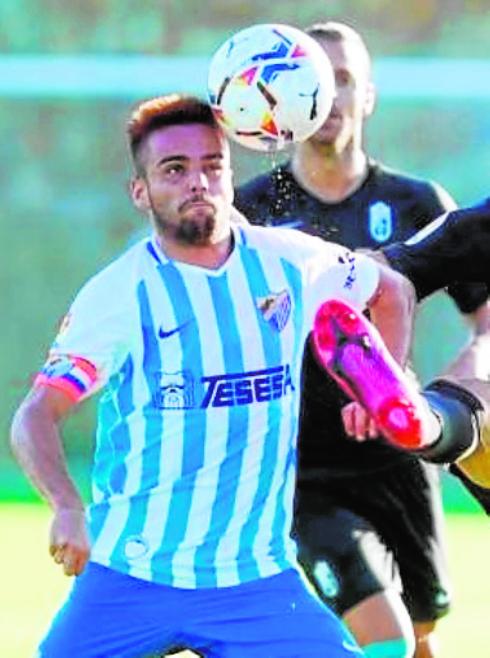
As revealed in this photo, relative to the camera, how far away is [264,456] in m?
5.36

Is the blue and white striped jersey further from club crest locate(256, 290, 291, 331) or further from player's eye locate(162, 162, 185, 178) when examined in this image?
player's eye locate(162, 162, 185, 178)

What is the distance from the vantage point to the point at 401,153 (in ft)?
44.5

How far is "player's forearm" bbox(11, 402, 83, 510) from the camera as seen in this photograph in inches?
196

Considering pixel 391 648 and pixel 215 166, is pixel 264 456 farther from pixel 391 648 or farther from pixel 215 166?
pixel 391 648

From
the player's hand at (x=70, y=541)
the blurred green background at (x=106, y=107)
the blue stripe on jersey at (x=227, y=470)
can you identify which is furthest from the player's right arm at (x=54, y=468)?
the blurred green background at (x=106, y=107)

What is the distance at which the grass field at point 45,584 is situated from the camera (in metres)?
8.36

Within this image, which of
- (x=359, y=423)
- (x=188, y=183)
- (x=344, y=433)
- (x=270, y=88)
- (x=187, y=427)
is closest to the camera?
(x=187, y=427)

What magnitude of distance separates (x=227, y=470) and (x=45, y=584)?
4331mm

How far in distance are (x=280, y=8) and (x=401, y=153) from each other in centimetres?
111

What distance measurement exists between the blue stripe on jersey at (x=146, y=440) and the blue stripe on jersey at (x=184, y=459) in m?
0.05

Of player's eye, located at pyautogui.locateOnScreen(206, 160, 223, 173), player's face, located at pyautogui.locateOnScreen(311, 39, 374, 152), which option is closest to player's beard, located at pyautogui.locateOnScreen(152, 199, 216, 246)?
player's eye, located at pyautogui.locateOnScreen(206, 160, 223, 173)

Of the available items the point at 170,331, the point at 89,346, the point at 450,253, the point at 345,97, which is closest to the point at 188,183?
the point at 170,331

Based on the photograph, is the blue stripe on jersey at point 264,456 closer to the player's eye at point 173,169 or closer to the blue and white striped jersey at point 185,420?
the blue and white striped jersey at point 185,420

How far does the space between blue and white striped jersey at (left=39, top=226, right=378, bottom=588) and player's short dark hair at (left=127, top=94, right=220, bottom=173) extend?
1.00 ft
